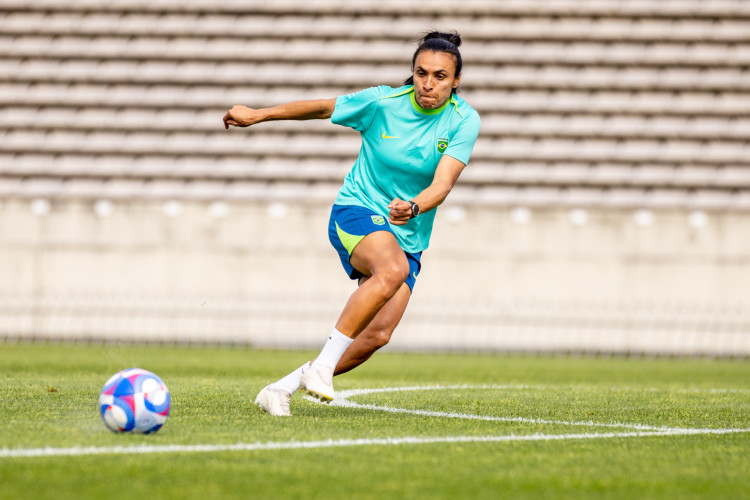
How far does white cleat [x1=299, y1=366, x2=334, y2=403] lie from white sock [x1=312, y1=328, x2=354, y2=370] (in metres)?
0.04

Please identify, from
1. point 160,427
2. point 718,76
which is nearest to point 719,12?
point 718,76

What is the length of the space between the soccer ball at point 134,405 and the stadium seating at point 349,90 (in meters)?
18.9

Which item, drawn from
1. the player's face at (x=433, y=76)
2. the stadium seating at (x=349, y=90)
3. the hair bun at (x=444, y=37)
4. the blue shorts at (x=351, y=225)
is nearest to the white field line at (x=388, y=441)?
the blue shorts at (x=351, y=225)

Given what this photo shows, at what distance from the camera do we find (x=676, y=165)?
23.4 m

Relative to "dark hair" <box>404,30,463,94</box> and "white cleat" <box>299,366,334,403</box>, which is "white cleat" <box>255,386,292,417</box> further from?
"dark hair" <box>404,30,463,94</box>

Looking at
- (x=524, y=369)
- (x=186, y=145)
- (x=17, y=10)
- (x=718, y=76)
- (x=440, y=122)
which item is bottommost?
(x=524, y=369)

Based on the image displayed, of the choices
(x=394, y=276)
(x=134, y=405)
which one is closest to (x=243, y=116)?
(x=394, y=276)

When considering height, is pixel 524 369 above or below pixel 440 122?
below

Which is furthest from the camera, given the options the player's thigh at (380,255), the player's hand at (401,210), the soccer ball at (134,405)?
the player's thigh at (380,255)

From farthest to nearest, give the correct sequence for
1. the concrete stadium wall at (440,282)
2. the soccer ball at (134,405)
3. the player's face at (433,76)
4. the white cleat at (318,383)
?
the concrete stadium wall at (440,282), the player's face at (433,76), the white cleat at (318,383), the soccer ball at (134,405)

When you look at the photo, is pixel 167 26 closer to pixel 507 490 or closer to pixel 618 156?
pixel 618 156

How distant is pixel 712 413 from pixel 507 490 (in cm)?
281

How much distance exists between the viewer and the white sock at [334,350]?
495 cm

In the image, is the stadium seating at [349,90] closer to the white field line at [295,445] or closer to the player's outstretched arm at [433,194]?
the player's outstretched arm at [433,194]
